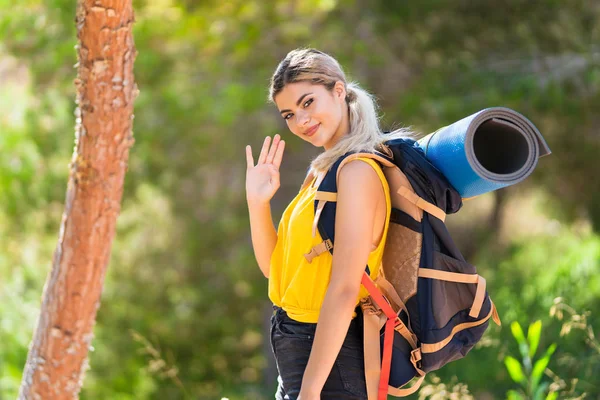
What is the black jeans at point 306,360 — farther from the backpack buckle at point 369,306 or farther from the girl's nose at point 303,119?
the girl's nose at point 303,119

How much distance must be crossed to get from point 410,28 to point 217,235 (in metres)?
3.16

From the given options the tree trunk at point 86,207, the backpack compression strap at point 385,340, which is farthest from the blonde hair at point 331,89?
the tree trunk at point 86,207

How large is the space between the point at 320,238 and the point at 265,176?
1.44 feet

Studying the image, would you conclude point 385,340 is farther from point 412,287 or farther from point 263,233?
point 263,233

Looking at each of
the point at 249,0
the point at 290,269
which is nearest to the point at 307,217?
the point at 290,269

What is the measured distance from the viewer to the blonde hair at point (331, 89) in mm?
2021

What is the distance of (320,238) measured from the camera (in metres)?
1.94

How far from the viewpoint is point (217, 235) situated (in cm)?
835

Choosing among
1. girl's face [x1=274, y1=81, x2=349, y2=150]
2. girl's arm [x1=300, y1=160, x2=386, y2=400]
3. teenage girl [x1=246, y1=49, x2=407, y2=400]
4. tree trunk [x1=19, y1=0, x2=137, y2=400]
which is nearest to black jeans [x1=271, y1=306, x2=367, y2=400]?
teenage girl [x1=246, y1=49, x2=407, y2=400]

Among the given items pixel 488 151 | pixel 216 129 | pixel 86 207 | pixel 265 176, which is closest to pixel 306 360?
pixel 265 176

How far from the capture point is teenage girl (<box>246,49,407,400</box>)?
72.4 inches

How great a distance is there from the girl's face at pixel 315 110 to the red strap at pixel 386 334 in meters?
0.46

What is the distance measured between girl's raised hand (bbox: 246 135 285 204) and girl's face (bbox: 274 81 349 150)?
192 mm

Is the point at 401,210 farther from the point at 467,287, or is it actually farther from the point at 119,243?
the point at 119,243
